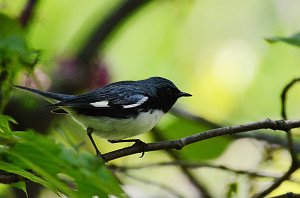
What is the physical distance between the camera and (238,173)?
2.91 meters

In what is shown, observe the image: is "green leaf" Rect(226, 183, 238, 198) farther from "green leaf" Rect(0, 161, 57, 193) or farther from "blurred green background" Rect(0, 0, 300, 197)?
"blurred green background" Rect(0, 0, 300, 197)

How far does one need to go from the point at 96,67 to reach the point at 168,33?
6.44 feet

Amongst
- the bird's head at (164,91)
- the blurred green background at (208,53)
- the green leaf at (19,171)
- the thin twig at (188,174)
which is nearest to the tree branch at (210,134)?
the green leaf at (19,171)

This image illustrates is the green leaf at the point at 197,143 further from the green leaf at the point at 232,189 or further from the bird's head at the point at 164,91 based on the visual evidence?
the green leaf at the point at 232,189

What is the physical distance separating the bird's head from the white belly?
29cm

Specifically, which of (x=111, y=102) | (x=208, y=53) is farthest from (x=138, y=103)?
(x=208, y=53)

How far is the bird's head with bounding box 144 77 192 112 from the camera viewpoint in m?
3.13

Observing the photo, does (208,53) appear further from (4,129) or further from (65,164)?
(65,164)

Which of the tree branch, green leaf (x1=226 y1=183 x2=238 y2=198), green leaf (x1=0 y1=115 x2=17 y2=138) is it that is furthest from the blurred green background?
green leaf (x1=0 y1=115 x2=17 y2=138)

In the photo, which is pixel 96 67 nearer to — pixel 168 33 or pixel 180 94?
pixel 180 94

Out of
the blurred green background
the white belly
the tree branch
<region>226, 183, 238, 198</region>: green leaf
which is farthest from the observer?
the blurred green background

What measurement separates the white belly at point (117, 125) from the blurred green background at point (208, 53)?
1788 millimetres

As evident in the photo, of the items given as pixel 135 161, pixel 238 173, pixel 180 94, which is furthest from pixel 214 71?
pixel 238 173

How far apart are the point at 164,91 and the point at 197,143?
1.68 ft
